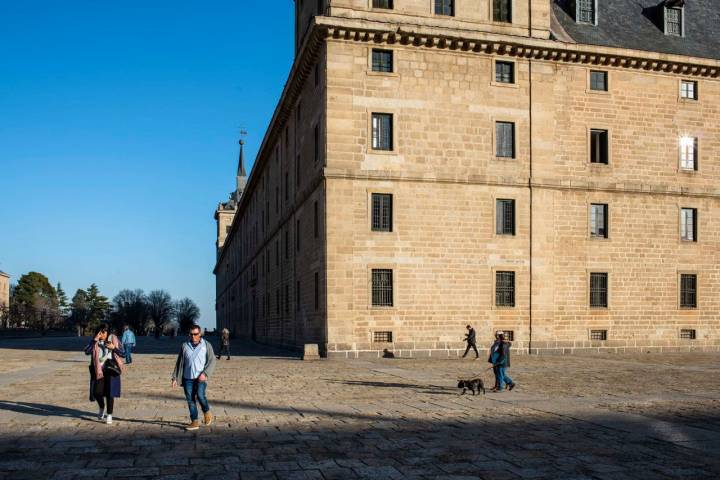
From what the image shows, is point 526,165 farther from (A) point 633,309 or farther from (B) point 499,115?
(A) point 633,309

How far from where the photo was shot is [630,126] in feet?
113

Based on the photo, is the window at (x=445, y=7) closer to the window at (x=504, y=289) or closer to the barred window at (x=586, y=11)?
the barred window at (x=586, y=11)

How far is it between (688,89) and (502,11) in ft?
33.5

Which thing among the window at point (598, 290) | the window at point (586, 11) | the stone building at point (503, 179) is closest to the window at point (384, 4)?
the stone building at point (503, 179)

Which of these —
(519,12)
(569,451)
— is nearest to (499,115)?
(519,12)

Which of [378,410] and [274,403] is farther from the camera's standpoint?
[274,403]

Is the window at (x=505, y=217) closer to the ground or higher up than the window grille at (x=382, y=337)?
higher up

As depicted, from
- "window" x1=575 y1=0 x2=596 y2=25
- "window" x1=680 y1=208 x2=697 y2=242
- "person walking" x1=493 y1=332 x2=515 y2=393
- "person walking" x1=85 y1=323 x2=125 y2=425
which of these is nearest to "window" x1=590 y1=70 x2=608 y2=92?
"window" x1=575 y1=0 x2=596 y2=25

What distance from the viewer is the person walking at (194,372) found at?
39.0ft

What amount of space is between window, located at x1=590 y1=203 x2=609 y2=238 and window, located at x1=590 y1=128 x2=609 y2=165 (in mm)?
2045

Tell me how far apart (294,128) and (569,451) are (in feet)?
102

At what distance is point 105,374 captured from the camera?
12672 mm

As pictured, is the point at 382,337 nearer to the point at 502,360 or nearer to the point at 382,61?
the point at 382,61

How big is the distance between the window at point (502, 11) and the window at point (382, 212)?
9551 millimetres
